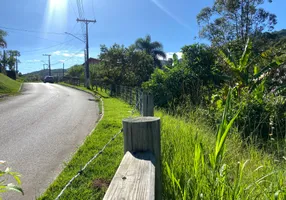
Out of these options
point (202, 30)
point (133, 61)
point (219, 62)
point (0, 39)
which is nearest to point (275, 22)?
point (202, 30)

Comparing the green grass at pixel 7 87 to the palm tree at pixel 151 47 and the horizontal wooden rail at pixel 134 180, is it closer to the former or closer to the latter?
the palm tree at pixel 151 47

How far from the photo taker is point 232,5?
957 inches

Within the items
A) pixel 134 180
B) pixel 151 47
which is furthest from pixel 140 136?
pixel 151 47

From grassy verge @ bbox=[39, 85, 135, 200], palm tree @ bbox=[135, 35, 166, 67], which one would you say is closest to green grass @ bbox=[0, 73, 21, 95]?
palm tree @ bbox=[135, 35, 166, 67]

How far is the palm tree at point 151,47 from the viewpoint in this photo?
37656 millimetres

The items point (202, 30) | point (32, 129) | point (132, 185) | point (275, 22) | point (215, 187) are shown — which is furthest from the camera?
point (202, 30)

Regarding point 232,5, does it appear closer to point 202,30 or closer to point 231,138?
point 202,30

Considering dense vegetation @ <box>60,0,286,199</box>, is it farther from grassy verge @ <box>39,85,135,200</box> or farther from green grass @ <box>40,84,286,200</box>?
grassy verge @ <box>39,85,135,200</box>

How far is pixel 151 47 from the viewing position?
3912cm

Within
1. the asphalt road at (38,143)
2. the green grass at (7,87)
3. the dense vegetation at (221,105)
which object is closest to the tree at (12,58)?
the green grass at (7,87)

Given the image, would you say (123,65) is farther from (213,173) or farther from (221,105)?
(213,173)

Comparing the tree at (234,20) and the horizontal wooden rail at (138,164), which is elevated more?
the tree at (234,20)

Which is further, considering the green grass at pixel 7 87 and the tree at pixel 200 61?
the green grass at pixel 7 87

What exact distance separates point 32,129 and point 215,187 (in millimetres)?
7663
